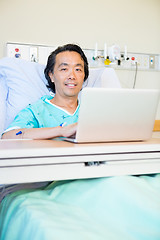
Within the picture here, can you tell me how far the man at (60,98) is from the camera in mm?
1605

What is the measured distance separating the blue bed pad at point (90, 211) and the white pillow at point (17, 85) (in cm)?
94

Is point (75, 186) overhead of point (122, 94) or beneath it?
beneath

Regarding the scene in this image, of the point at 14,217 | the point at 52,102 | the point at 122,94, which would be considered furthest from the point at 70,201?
the point at 52,102

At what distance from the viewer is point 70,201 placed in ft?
2.82

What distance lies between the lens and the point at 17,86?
1834 mm

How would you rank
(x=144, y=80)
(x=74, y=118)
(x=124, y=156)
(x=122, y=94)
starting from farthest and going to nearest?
(x=144, y=80)
(x=74, y=118)
(x=122, y=94)
(x=124, y=156)

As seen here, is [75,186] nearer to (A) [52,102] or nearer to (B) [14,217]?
(B) [14,217]

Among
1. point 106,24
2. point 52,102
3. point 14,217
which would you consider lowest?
point 14,217

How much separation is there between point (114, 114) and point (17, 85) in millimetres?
1035

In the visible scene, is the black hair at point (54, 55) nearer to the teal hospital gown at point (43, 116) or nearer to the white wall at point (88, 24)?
the teal hospital gown at point (43, 116)

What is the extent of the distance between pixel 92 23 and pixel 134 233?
7.08 feet

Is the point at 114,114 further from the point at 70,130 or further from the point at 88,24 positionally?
the point at 88,24

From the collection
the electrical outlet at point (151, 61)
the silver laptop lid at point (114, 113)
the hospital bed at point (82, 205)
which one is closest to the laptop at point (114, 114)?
the silver laptop lid at point (114, 113)

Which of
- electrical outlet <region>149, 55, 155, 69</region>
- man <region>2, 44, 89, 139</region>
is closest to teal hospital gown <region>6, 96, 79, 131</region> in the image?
man <region>2, 44, 89, 139</region>
